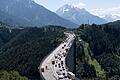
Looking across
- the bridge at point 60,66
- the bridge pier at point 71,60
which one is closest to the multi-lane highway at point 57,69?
the bridge at point 60,66

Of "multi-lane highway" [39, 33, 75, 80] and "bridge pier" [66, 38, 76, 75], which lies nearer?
"multi-lane highway" [39, 33, 75, 80]

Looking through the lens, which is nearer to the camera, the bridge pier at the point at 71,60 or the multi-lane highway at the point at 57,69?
the multi-lane highway at the point at 57,69

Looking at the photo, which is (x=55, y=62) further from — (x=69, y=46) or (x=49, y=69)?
(x=69, y=46)

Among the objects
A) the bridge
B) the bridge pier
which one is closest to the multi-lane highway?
the bridge

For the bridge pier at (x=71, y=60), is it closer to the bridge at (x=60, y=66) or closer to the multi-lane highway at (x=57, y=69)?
the bridge at (x=60, y=66)

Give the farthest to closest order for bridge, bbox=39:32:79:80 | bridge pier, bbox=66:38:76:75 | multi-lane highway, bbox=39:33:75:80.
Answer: bridge pier, bbox=66:38:76:75
bridge, bbox=39:32:79:80
multi-lane highway, bbox=39:33:75:80

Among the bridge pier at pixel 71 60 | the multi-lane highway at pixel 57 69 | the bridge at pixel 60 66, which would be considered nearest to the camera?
the multi-lane highway at pixel 57 69

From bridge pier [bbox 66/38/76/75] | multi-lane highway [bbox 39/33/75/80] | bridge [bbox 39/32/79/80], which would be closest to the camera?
multi-lane highway [bbox 39/33/75/80]

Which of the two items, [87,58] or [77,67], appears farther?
[87,58]

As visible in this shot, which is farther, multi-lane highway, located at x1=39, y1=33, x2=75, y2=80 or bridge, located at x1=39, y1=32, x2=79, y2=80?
bridge, located at x1=39, y1=32, x2=79, y2=80

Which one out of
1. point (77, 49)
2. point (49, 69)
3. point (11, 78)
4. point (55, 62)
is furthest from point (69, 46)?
point (11, 78)

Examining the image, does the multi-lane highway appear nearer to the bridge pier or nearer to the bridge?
the bridge
